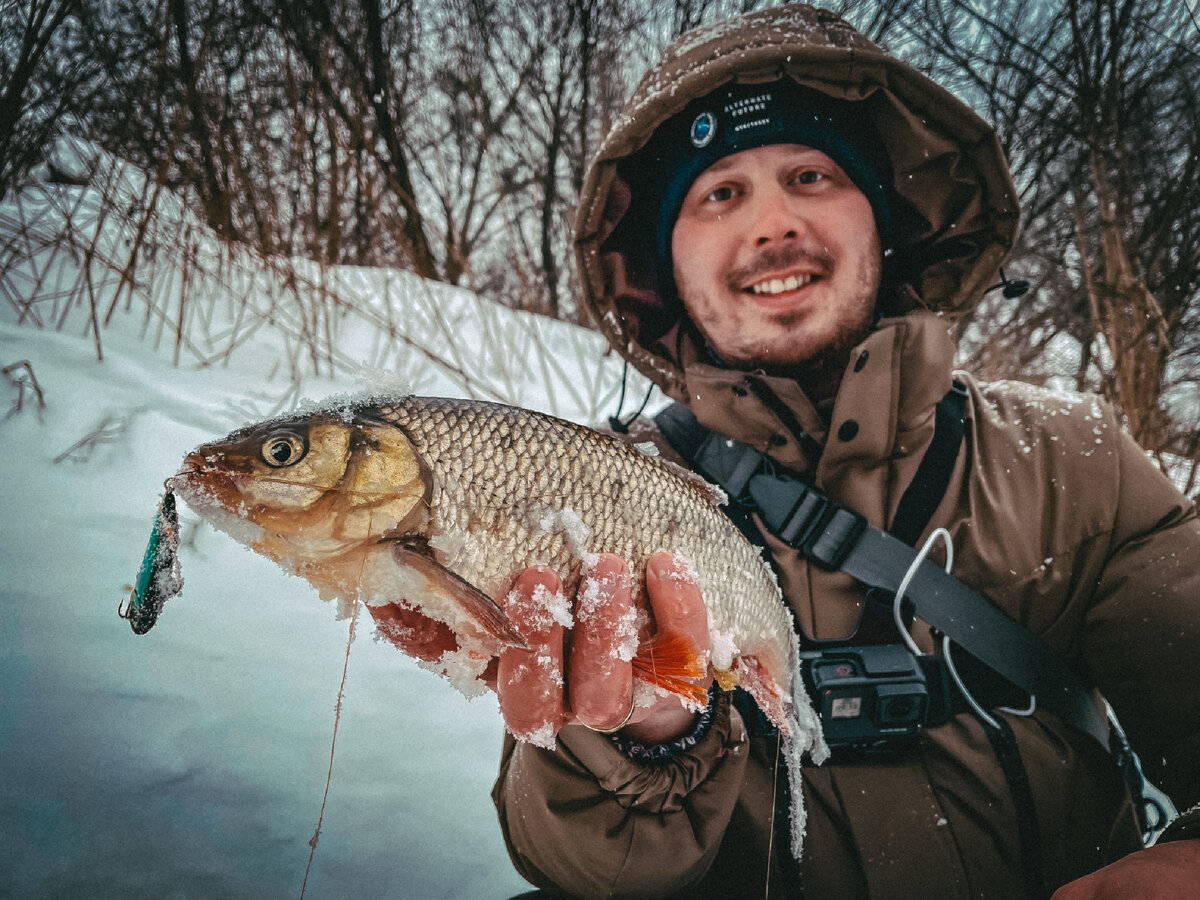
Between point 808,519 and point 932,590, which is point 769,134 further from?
point 932,590

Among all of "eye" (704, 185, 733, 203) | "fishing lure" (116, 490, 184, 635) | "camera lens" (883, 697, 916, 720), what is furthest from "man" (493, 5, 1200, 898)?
"fishing lure" (116, 490, 184, 635)

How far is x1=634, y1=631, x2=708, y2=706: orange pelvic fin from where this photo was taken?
90 centimetres

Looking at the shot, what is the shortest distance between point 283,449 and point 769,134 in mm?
1436

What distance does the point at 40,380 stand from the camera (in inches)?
70.1

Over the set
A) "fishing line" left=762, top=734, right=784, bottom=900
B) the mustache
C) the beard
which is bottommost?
"fishing line" left=762, top=734, right=784, bottom=900

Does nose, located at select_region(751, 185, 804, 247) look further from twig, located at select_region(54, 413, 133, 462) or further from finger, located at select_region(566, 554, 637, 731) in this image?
twig, located at select_region(54, 413, 133, 462)

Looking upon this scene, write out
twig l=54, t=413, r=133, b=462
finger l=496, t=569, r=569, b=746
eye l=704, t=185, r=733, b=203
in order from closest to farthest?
finger l=496, t=569, r=569, b=746
eye l=704, t=185, r=733, b=203
twig l=54, t=413, r=133, b=462

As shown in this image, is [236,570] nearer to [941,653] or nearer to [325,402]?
[325,402]

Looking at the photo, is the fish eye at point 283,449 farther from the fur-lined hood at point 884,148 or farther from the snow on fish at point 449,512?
the fur-lined hood at point 884,148

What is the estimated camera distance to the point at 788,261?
1392mm

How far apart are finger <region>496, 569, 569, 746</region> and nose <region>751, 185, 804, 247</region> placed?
1.08 meters

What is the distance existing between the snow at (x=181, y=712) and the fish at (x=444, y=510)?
114 mm

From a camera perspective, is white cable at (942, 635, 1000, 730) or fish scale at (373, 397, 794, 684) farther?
white cable at (942, 635, 1000, 730)

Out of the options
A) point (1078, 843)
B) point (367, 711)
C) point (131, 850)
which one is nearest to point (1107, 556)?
point (1078, 843)
